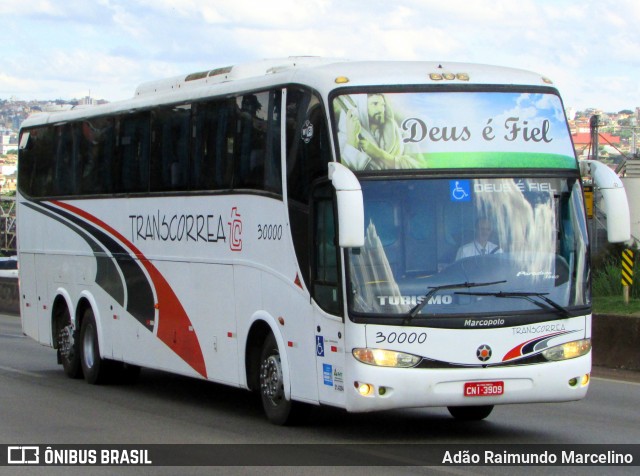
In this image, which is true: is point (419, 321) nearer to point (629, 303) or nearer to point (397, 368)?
point (397, 368)

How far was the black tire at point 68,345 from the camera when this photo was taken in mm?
18156

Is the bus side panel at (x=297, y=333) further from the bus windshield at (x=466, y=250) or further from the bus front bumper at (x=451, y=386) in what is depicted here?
the bus windshield at (x=466, y=250)

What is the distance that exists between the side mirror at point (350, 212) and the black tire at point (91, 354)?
756 centimetres

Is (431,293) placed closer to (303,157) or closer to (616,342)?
(303,157)

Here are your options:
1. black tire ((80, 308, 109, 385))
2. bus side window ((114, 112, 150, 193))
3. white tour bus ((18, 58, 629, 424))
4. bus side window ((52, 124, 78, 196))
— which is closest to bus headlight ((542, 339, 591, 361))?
white tour bus ((18, 58, 629, 424))

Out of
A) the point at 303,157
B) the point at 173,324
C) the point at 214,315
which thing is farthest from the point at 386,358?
the point at 173,324

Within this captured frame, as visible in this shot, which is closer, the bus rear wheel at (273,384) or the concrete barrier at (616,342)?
the bus rear wheel at (273,384)

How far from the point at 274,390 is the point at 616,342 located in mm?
8062

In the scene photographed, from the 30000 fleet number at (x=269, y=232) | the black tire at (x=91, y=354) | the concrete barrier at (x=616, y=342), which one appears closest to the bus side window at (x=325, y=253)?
the 30000 fleet number at (x=269, y=232)

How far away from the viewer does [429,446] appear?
1135 cm

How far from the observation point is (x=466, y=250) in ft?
36.8

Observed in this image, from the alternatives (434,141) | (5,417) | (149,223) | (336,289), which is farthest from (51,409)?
(434,141)

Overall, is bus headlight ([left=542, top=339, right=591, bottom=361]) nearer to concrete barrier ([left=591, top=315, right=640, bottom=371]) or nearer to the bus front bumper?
the bus front bumper

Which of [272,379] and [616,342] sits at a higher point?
[272,379]
